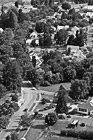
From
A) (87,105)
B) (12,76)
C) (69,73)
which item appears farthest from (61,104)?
(69,73)

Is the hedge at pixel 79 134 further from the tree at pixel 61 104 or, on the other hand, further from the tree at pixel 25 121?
the tree at pixel 61 104

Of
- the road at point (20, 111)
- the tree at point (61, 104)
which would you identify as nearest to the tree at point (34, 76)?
the road at point (20, 111)

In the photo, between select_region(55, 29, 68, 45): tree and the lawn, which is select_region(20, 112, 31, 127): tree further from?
select_region(55, 29, 68, 45): tree

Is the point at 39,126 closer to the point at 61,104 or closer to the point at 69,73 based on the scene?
the point at 61,104

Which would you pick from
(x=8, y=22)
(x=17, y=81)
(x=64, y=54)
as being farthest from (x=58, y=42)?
(x=17, y=81)

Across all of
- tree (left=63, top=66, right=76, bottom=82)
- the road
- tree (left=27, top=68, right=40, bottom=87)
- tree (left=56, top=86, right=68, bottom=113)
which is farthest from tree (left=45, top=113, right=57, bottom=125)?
tree (left=63, top=66, right=76, bottom=82)

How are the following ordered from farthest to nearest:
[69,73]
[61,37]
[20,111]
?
[61,37] → [69,73] → [20,111]
